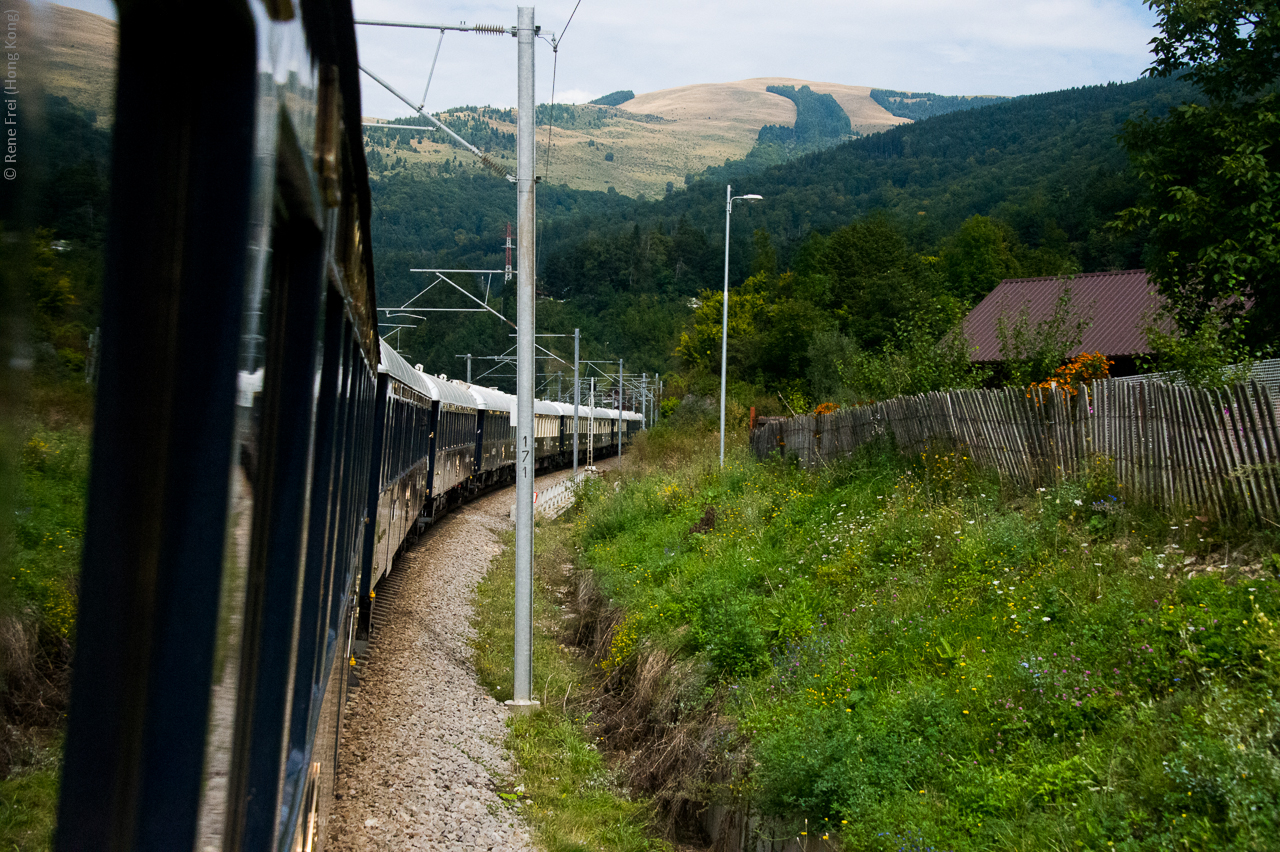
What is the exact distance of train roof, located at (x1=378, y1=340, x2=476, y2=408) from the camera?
9.97 metres

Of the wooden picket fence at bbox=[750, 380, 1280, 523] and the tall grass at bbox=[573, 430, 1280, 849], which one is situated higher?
the wooden picket fence at bbox=[750, 380, 1280, 523]

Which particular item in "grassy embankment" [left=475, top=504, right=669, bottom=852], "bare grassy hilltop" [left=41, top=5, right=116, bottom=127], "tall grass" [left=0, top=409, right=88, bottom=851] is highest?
"bare grassy hilltop" [left=41, top=5, right=116, bottom=127]

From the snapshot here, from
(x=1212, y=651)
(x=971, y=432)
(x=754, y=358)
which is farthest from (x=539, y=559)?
(x=754, y=358)

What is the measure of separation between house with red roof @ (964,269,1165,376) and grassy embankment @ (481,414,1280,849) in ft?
64.6

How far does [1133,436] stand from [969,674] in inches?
142

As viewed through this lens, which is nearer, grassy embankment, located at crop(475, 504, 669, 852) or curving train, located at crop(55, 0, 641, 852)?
curving train, located at crop(55, 0, 641, 852)

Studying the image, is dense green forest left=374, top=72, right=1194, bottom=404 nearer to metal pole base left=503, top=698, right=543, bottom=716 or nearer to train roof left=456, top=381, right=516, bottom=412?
train roof left=456, top=381, right=516, bottom=412

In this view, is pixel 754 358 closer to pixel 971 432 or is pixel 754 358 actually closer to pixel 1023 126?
pixel 971 432

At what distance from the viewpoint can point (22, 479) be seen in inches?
34.1

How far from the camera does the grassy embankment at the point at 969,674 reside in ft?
17.2

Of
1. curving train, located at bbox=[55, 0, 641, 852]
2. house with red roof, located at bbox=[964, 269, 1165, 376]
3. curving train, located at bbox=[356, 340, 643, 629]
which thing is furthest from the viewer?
house with red roof, located at bbox=[964, 269, 1165, 376]

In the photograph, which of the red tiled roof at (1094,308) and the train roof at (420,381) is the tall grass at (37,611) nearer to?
the train roof at (420,381)

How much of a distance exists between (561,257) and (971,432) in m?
100

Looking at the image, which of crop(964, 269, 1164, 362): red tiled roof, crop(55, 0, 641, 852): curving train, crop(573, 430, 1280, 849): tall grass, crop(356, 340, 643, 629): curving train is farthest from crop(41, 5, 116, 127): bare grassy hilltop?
crop(964, 269, 1164, 362): red tiled roof
